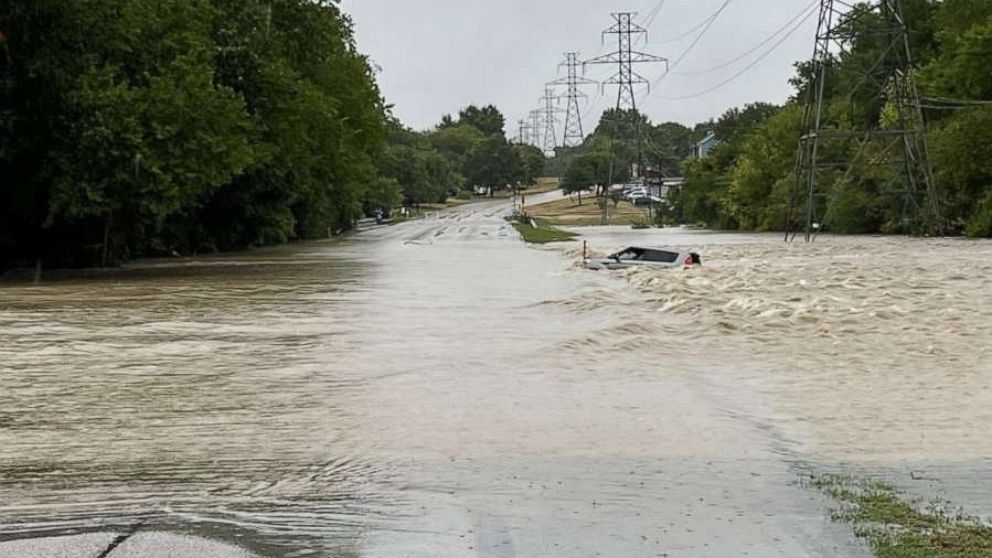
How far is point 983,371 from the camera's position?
16.0 m

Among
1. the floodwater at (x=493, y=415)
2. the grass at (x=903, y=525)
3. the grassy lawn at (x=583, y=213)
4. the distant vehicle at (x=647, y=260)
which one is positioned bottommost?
the floodwater at (x=493, y=415)

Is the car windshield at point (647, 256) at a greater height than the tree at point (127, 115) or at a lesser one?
lesser

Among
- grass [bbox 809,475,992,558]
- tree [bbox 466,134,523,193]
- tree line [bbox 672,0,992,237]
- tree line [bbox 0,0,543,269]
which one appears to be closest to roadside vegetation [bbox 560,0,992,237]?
tree line [bbox 672,0,992,237]

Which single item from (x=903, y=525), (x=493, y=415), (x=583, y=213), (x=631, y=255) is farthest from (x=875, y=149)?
(x=903, y=525)

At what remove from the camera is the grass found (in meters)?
6.82

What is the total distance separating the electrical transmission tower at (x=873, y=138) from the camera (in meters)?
54.8

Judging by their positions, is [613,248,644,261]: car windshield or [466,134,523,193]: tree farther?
[466,134,523,193]: tree

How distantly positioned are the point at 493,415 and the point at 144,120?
27.5 meters

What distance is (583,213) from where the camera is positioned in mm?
123688

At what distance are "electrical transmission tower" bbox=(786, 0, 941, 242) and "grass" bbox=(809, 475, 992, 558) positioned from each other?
154 ft

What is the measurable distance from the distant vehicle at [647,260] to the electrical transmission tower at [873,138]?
19.3 m

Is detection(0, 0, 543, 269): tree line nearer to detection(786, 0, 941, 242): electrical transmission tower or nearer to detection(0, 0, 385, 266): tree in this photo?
detection(0, 0, 385, 266): tree

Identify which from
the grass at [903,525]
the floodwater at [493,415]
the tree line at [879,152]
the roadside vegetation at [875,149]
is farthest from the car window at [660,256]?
the grass at [903,525]

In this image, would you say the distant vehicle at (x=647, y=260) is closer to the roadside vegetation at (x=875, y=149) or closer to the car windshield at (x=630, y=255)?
the car windshield at (x=630, y=255)
